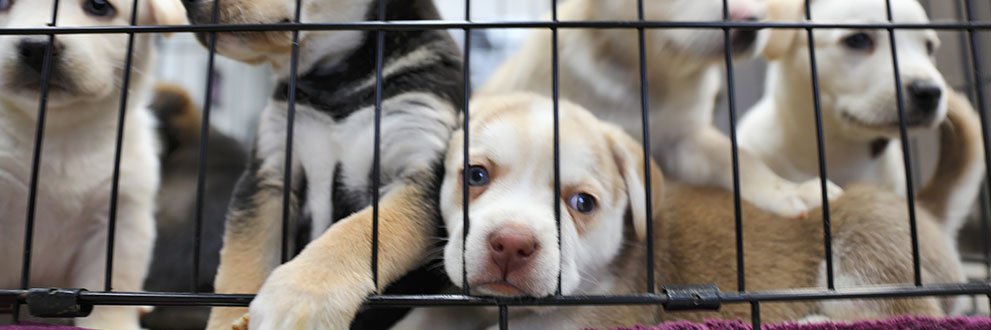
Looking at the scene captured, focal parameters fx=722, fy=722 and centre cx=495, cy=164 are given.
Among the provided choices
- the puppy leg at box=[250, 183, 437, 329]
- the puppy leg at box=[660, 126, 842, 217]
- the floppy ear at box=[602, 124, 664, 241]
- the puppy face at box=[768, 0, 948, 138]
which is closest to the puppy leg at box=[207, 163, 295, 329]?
the puppy leg at box=[250, 183, 437, 329]

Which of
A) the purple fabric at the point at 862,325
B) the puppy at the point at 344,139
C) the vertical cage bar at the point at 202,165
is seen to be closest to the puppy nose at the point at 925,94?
the purple fabric at the point at 862,325

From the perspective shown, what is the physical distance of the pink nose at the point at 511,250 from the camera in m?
1.01

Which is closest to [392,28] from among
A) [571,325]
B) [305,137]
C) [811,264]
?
[305,137]

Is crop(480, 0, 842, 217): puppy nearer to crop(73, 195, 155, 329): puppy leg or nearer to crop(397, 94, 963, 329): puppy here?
crop(397, 94, 963, 329): puppy

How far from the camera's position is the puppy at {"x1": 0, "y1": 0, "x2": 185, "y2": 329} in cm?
128

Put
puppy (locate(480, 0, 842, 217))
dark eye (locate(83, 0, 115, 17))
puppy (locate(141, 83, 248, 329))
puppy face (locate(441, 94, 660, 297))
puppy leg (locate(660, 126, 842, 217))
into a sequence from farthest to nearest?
puppy (locate(141, 83, 248, 329)) < puppy (locate(480, 0, 842, 217)) < puppy leg (locate(660, 126, 842, 217)) < dark eye (locate(83, 0, 115, 17)) < puppy face (locate(441, 94, 660, 297))

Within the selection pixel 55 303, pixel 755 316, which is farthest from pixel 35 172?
pixel 755 316

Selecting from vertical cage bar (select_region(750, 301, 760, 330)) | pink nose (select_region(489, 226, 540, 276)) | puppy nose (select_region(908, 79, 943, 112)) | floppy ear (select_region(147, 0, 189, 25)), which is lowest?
vertical cage bar (select_region(750, 301, 760, 330))

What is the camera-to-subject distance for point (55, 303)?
1.00 m

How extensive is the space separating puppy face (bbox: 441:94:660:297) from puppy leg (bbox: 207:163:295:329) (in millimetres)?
340

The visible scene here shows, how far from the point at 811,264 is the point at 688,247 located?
23 centimetres

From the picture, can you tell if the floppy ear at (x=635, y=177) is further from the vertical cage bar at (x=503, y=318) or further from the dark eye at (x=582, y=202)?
the vertical cage bar at (x=503, y=318)

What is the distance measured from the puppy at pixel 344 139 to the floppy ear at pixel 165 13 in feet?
0.75

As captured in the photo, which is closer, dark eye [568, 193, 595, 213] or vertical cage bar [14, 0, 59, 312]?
vertical cage bar [14, 0, 59, 312]
